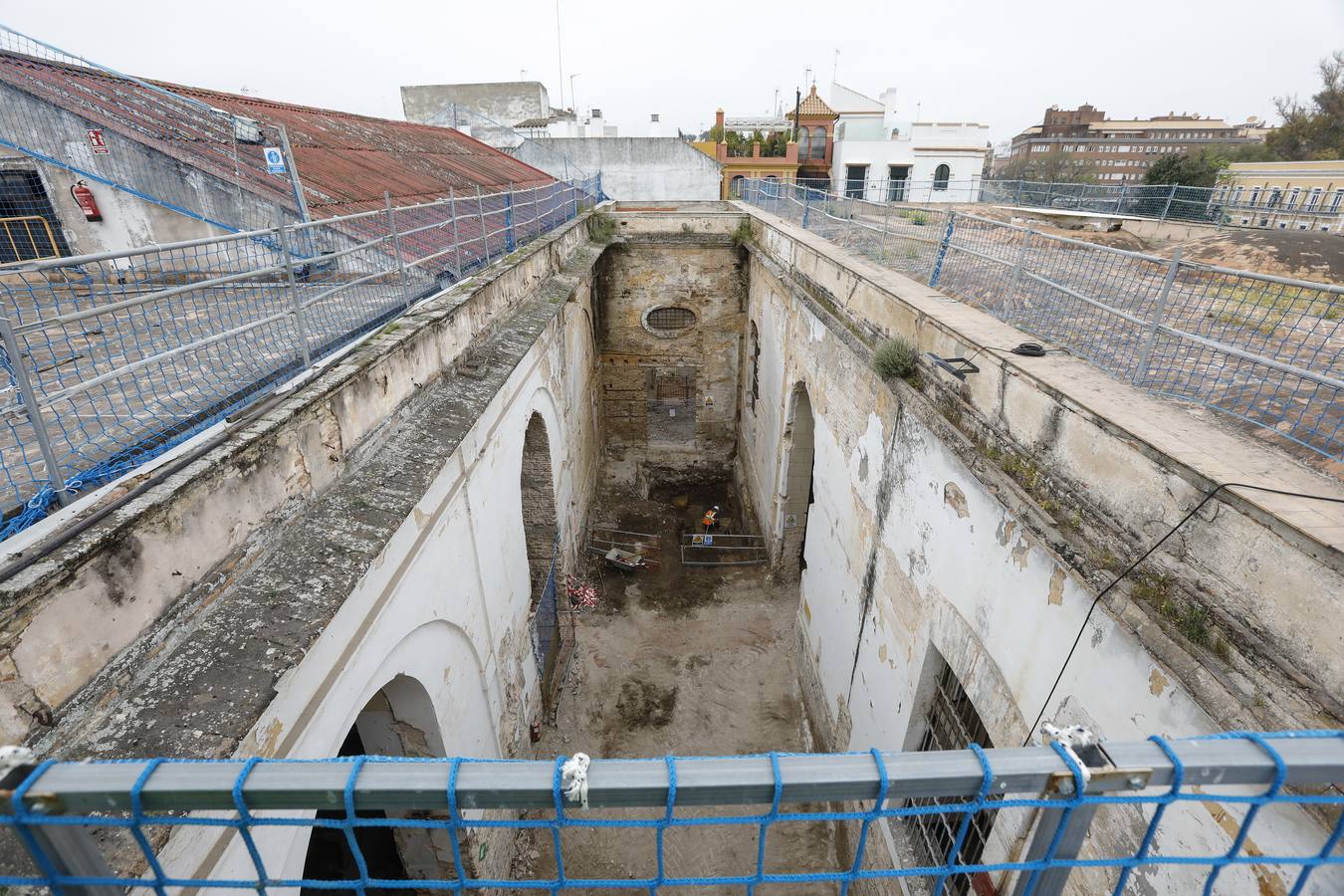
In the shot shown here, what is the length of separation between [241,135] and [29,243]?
2683 millimetres

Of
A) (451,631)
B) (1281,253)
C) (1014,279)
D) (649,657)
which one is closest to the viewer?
(451,631)

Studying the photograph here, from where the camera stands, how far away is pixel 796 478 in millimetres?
10164

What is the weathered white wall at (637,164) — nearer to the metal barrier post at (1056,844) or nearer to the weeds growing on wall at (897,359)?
the weeds growing on wall at (897,359)

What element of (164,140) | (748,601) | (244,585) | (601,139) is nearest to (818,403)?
(748,601)

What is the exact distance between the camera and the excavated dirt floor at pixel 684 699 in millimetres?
6504

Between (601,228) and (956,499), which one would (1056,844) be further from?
(601,228)

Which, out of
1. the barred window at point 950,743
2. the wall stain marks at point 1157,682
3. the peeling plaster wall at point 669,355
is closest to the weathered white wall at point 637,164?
the peeling plaster wall at point 669,355

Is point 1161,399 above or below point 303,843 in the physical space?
above

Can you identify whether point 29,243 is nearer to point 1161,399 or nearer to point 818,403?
point 818,403

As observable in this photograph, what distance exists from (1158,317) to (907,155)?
3044cm

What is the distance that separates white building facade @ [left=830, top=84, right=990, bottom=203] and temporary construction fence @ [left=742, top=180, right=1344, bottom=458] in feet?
81.6

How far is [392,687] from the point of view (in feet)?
14.0

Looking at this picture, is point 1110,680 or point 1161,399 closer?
point 1110,680

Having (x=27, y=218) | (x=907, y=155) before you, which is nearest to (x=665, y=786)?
(x=27, y=218)
